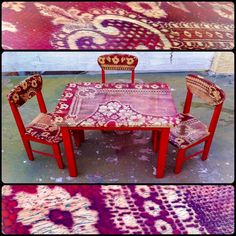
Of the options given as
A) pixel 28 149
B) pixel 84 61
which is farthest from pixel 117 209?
pixel 84 61

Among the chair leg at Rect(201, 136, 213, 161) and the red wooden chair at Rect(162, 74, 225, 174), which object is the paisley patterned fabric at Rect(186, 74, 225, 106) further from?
the chair leg at Rect(201, 136, 213, 161)

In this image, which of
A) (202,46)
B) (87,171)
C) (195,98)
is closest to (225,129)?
(195,98)

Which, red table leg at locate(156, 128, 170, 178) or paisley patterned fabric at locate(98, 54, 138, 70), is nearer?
red table leg at locate(156, 128, 170, 178)

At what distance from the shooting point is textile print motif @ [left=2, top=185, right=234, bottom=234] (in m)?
1.38

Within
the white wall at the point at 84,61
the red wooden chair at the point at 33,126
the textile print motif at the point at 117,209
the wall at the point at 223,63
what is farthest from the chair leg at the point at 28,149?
the wall at the point at 223,63

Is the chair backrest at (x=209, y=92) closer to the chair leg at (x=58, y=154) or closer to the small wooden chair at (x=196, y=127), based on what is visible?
the small wooden chair at (x=196, y=127)

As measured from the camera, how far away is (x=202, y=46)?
258 cm

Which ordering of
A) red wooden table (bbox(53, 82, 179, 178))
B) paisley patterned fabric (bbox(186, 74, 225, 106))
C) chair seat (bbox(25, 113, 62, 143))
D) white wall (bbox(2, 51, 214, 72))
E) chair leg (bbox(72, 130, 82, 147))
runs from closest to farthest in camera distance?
red wooden table (bbox(53, 82, 179, 178))
paisley patterned fabric (bbox(186, 74, 225, 106))
chair seat (bbox(25, 113, 62, 143))
chair leg (bbox(72, 130, 82, 147))
white wall (bbox(2, 51, 214, 72))

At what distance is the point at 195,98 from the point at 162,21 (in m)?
0.90

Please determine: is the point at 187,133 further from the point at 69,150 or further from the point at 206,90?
the point at 69,150

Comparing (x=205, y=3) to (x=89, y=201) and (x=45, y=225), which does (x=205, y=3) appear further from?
(x=45, y=225)

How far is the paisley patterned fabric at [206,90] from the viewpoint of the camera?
5.63 ft

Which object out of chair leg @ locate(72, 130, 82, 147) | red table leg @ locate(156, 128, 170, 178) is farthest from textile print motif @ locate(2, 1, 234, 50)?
red table leg @ locate(156, 128, 170, 178)

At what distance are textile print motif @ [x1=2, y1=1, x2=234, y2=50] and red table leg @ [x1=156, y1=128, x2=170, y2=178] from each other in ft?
3.75
